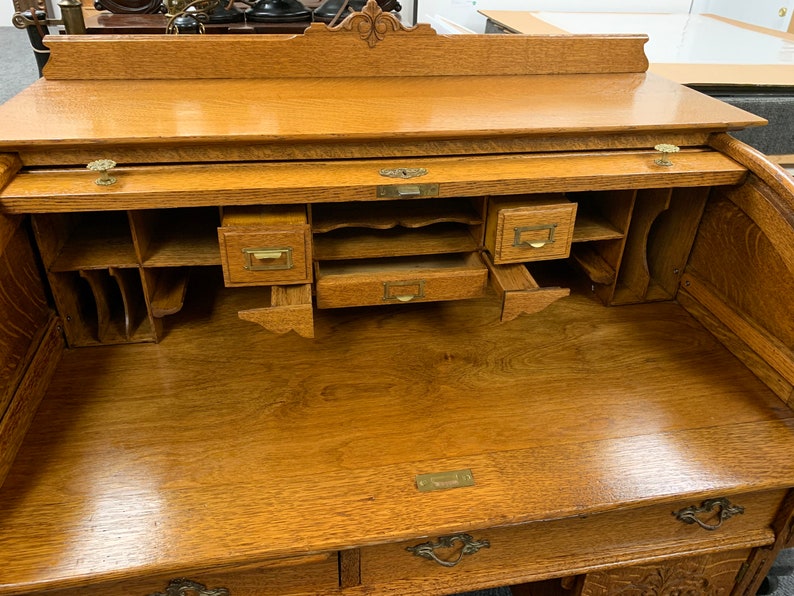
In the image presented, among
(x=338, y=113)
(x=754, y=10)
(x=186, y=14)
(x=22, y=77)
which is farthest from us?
(x=754, y=10)

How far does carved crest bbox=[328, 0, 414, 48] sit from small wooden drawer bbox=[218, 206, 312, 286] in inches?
14.5

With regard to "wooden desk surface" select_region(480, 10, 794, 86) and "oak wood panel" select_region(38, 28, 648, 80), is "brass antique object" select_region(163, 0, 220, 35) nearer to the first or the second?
"oak wood panel" select_region(38, 28, 648, 80)

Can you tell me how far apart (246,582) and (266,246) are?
47 centimetres

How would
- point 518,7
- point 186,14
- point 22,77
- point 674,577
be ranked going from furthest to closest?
point 518,7
point 22,77
point 186,14
point 674,577

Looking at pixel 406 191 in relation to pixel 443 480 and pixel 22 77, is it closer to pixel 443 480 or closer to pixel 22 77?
pixel 443 480

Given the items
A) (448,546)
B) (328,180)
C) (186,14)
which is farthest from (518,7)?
(448,546)

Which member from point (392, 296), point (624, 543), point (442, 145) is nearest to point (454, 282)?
point (392, 296)

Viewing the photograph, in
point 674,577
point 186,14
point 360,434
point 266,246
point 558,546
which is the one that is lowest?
point 674,577

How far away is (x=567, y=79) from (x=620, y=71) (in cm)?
13

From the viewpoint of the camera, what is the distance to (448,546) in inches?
36.5

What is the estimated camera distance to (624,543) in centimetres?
99

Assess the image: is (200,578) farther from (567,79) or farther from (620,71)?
(620,71)

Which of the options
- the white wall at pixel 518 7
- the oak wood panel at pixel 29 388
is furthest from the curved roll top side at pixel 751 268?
the white wall at pixel 518 7

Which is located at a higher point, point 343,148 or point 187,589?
point 343,148
